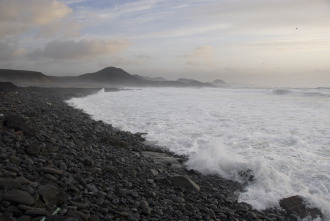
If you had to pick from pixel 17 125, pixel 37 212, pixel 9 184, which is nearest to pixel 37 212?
pixel 37 212

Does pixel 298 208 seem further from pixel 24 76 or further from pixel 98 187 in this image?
pixel 24 76

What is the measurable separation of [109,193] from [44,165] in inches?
47.7

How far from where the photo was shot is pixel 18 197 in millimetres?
3275

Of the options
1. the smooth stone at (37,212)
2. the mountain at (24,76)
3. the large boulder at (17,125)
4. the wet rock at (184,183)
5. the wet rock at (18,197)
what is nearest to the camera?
the smooth stone at (37,212)

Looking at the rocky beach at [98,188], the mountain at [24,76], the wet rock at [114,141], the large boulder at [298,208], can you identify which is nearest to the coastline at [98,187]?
the rocky beach at [98,188]

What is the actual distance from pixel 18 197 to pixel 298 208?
4.05 m

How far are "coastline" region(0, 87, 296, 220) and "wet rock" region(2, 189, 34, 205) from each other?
10mm

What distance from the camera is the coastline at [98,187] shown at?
3453mm

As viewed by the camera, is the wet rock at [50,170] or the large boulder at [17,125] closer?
the wet rock at [50,170]

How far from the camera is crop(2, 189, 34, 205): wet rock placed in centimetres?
323

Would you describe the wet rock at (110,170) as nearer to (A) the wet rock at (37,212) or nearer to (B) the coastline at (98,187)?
(B) the coastline at (98,187)

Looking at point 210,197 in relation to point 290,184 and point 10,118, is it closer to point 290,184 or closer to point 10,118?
point 290,184

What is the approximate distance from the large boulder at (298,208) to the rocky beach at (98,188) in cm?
1

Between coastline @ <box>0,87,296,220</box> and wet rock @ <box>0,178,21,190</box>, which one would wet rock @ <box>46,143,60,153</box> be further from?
wet rock @ <box>0,178,21,190</box>
